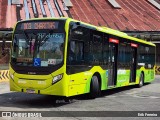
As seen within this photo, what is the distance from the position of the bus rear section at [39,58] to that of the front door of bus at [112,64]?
13.6ft

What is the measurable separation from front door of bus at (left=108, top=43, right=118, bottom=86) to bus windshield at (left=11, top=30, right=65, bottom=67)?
13.6 ft

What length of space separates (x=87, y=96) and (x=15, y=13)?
33732 mm

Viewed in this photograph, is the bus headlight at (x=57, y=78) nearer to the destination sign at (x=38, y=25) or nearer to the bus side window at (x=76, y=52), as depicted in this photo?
the bus side window at (x=76, y=52)

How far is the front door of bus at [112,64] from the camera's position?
1498 cm

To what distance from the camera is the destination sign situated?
11.6m

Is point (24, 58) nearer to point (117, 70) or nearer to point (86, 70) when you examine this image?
point (86, 70)

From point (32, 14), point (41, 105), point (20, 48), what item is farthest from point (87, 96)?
point (32, 14)

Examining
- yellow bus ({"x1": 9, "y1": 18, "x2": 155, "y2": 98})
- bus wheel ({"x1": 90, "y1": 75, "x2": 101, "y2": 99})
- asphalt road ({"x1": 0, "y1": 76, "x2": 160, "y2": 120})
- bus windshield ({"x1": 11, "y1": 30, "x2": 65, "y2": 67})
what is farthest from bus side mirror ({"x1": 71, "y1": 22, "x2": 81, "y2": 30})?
asphalt road ({"x1": 0, "y1": 76, "x2": 160, "y2": 120})

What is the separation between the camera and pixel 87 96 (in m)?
13.4

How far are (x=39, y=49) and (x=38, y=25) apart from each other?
2.90ft

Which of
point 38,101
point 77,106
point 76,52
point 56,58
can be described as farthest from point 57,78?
point 38,101

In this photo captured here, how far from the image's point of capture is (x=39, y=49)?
1146 centimetres

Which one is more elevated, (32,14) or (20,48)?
(32,14)

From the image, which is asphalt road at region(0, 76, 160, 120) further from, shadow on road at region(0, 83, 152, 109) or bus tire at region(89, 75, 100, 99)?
bus tire at region(89, 75, 100, 99)
